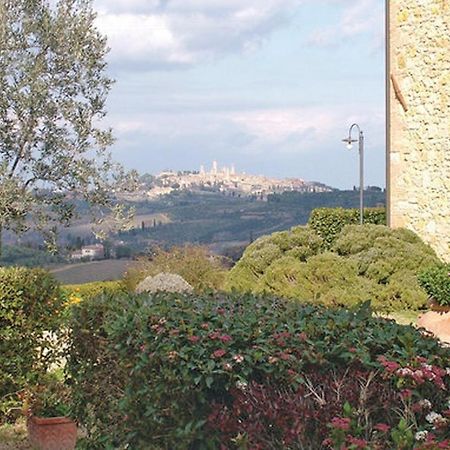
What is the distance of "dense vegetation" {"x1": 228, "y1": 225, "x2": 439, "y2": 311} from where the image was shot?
1541 cm

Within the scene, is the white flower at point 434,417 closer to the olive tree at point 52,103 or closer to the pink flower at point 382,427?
the pink flower at point 382,427

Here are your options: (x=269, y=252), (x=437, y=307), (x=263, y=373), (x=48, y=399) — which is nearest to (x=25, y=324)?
(x=48, y=399)

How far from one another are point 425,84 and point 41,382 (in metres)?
12.7

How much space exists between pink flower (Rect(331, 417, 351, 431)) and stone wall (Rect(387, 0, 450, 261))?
14.2 m

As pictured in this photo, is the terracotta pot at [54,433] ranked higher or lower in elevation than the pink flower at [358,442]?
lower

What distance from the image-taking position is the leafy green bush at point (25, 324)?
7.52 meters

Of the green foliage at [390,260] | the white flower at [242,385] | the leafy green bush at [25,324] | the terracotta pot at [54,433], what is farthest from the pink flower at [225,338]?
the green foliage at [390,260]

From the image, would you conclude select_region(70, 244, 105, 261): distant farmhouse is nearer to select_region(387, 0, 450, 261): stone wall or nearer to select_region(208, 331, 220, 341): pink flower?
select_region(387, 0, 450, 261): stone wall

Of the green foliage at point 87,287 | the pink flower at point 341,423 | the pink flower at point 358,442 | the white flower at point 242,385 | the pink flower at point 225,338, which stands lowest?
the green foliage at point 87,287

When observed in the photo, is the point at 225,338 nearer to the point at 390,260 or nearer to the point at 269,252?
the point at 390,260

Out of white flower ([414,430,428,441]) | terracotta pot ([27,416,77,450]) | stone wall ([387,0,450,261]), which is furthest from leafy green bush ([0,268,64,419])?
stone wall ([387,0,450,261])

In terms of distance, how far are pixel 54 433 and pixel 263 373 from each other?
3.10 metres

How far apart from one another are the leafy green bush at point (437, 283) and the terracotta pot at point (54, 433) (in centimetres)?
1024

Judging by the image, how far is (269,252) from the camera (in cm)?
1670
